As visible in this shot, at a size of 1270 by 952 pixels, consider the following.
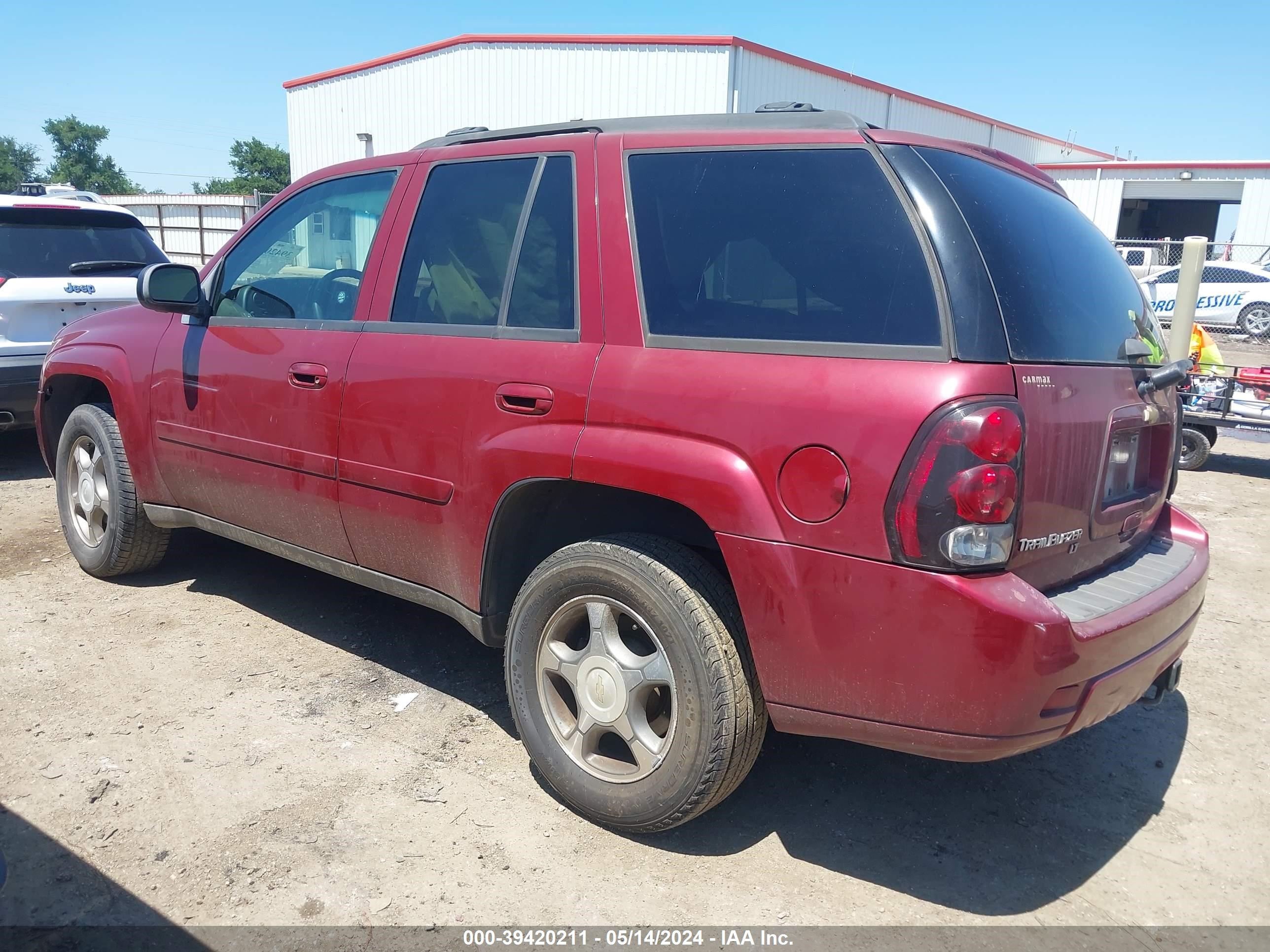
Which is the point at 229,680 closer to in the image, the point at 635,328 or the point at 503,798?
the point at 503,798

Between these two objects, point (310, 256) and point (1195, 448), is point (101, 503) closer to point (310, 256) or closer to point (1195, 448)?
point (310, 256)

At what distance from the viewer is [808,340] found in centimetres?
247

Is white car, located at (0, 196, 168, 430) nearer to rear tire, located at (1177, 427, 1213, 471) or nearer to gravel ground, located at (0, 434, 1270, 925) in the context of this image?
gravel ground, located at (0, 434, 1270, 925)

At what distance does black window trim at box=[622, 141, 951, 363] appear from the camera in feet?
7.53

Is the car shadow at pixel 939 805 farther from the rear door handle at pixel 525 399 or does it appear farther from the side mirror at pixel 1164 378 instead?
the side mirror at pixel 1164 378

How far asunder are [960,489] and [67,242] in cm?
709

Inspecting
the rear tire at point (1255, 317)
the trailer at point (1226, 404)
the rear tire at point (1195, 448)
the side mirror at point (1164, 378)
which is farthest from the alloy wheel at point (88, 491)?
the rear tire at point (1255, 317)

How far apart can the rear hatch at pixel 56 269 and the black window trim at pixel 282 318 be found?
3.02 metres

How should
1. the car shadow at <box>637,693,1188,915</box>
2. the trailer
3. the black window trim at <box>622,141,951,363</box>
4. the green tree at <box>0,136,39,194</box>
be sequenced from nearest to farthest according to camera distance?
1. the black window trim at <box>622,141,951,363</box>
2. the car shadow at <box>637,693,1188,915</box>
3. the trailer
4. the green tree at <box>0,136,39,194</box>

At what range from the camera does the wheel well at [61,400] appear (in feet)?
16.1

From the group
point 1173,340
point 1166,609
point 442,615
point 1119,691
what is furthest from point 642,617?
point 1173,340

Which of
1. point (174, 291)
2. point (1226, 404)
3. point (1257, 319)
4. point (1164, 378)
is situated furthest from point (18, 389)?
point (1257, 319)

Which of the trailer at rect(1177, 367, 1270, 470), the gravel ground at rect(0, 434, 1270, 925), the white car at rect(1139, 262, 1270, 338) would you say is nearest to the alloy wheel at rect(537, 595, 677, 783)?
the gravel ground at rect(0, 434, 1270, 925)

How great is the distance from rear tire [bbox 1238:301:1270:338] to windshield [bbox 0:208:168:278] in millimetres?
19451
